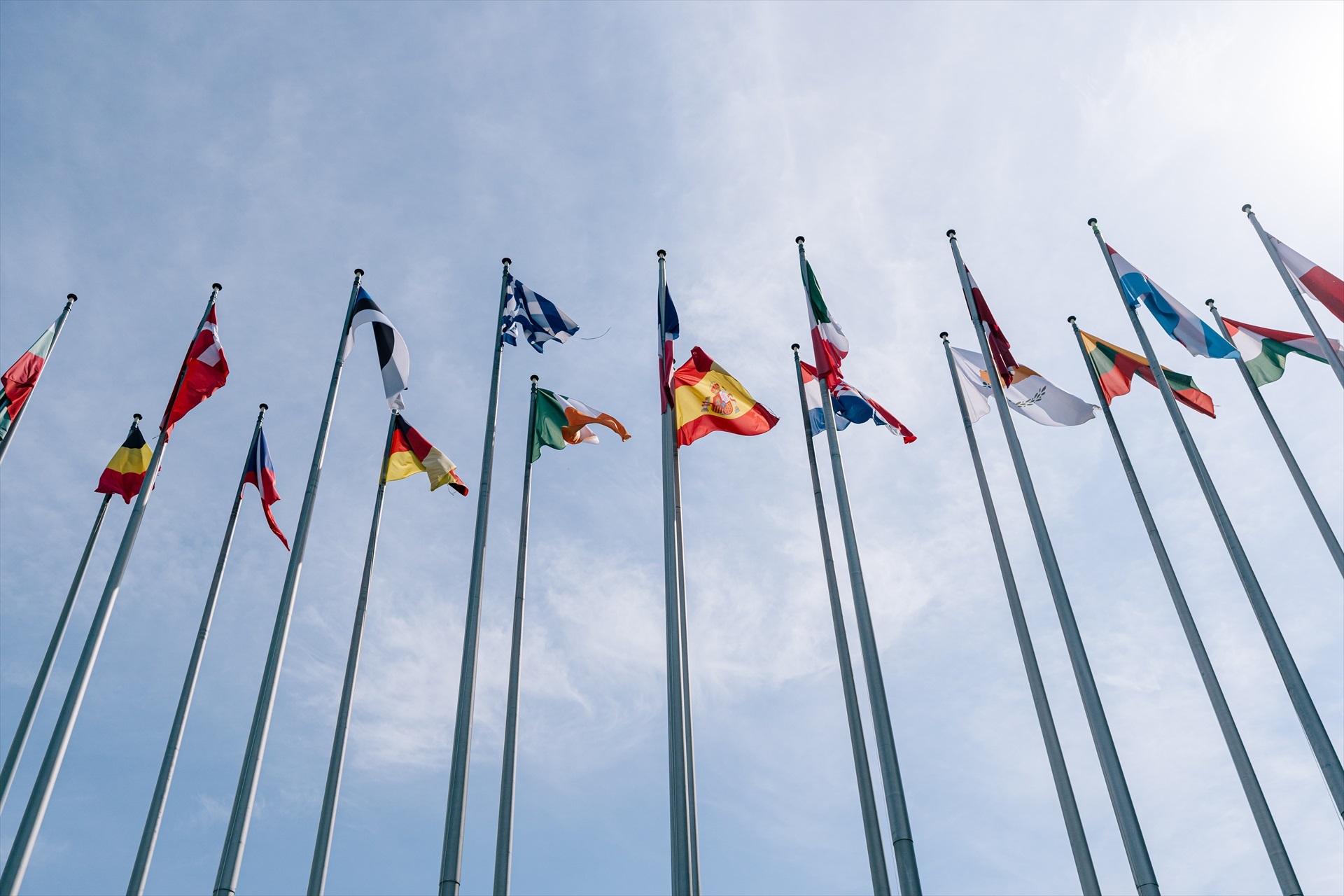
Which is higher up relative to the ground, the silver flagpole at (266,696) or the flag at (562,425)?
the flag at (562,425)

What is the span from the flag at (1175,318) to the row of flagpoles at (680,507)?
4 cm

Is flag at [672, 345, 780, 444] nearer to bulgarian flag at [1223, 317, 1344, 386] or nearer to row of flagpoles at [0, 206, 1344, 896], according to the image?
row of flagpoles at [0, 206, 1344, 896]

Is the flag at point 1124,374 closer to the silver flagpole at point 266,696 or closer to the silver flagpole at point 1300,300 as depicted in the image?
the silver flagpole at point 1300,300

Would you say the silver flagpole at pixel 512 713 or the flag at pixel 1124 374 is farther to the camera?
the flag at pixel 1124 374

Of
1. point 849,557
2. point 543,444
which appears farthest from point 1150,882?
point 543,444

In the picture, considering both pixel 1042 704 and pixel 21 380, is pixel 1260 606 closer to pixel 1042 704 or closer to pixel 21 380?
pixel 1042 704

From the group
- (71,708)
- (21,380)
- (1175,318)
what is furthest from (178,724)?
(1175,318)

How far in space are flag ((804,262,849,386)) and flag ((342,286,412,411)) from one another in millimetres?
8466

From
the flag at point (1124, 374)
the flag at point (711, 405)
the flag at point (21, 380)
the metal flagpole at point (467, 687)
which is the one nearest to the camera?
the metal flagpole at point (467, 687)

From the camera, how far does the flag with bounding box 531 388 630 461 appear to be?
66.4 ft

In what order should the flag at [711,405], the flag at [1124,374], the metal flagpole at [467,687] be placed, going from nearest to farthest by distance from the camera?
the metal flagpole at [467,687] < the flag at [711,405] < the flag at [1124,374]

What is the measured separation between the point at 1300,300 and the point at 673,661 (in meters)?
16.4

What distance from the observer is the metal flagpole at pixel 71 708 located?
15.8 m

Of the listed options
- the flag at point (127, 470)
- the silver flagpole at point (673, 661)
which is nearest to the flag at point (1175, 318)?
the silver flagpole at point (673, 661)
